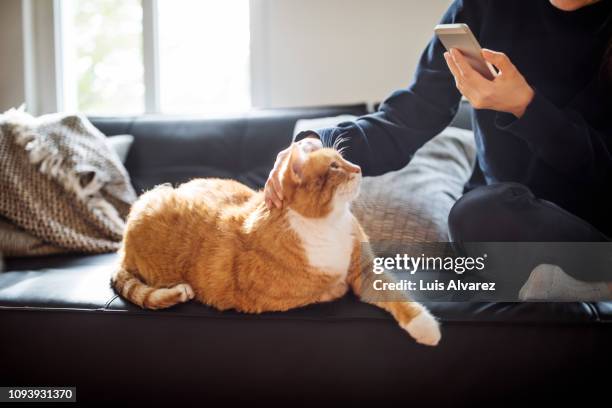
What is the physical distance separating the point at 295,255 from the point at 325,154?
18 cm

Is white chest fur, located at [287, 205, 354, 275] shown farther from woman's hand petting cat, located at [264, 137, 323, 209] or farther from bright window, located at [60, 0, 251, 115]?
bright window, located at [60, 0, 251, 115]

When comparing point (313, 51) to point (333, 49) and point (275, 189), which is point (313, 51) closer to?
point (333, 49)

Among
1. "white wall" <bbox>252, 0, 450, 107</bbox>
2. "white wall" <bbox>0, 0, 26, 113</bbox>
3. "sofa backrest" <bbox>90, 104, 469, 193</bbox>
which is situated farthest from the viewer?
"white wall" <bbox>0, 0, 26, 113</bbox>

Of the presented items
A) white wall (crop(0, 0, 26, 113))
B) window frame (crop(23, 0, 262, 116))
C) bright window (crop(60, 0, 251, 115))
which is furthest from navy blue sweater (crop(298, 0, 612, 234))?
white wall (crop(0, 0, 26, 113))

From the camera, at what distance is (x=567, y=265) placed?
2.97ft

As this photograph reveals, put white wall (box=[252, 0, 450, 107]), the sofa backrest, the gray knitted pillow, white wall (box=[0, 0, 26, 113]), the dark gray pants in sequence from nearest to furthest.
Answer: the dark gray pants
the gray knitted pillow
the sofa backrest
white wall (box=[252, 0, 450, 107])
white wall (box=[0, 0, 26, 113])

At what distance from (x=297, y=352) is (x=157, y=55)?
1430mm

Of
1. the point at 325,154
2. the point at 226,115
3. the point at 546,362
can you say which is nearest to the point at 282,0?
the point at 226,115

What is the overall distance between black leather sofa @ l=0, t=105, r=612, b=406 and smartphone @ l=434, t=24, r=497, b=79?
396 mm

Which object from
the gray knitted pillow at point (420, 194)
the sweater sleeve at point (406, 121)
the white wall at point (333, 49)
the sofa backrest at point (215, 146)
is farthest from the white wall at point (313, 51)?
the sweater sleeve at point (406, 121)

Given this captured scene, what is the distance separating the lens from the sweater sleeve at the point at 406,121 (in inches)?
38.9

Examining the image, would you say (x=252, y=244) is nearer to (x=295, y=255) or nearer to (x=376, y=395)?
(x=295, y=255)

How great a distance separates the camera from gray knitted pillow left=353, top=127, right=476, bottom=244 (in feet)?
3.32

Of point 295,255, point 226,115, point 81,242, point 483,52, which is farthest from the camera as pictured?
point 226,115
